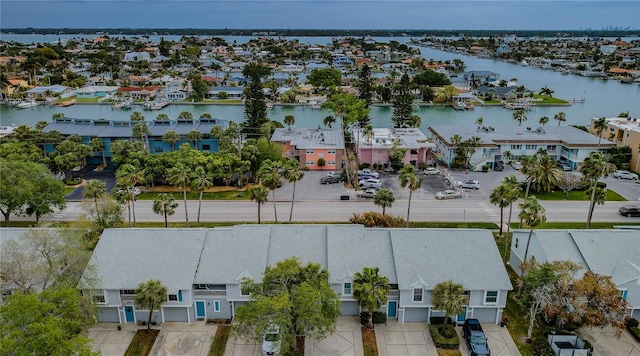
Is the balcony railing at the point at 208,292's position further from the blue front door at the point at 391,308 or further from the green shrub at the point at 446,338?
the green shrub at the point at 446,338

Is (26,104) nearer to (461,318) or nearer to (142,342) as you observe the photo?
(142,342)

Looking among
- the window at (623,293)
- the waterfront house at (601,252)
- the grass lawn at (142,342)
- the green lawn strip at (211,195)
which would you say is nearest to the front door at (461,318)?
the waterfront house at (601,252)

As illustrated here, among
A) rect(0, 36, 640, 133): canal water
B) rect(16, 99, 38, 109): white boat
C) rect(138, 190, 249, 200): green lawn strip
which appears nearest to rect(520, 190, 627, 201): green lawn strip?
rect(138, 190, 249, 200): green lawn strip

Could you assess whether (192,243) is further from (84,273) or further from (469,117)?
(469,117)

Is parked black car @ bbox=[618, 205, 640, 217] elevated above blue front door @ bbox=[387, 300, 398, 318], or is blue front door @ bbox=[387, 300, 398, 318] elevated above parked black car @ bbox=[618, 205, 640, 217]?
parked black car @ bbox=[618, 205, 640, 217]

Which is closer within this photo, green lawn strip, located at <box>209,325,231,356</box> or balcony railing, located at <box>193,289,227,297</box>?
green lawn strip, located at <box>209,325,231,356</box>

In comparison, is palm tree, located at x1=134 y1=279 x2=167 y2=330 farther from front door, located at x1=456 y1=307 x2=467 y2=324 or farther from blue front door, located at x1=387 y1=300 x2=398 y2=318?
front door, located at x1=456 y1=307 x2=467 y2=324

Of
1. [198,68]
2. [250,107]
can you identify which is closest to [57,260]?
[250,107]

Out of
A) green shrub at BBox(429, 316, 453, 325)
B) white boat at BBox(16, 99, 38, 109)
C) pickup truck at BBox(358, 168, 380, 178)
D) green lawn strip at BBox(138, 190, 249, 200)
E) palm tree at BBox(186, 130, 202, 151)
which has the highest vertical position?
palm tree at BBox(186, 130, 202, 151)
